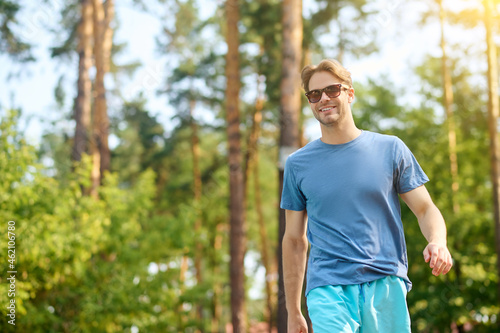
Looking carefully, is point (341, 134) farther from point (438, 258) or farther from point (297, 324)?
point (297, 324)

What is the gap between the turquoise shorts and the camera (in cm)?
251

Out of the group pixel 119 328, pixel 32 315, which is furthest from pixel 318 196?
pixel 119 328

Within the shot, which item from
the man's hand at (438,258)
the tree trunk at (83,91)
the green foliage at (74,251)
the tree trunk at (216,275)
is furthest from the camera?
the tree trunk at (216,275)

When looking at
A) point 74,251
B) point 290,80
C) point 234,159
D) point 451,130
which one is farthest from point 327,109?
point 451,130

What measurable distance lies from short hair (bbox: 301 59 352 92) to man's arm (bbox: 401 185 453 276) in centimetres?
66

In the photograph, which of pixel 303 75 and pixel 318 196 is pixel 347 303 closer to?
pixel 318 196

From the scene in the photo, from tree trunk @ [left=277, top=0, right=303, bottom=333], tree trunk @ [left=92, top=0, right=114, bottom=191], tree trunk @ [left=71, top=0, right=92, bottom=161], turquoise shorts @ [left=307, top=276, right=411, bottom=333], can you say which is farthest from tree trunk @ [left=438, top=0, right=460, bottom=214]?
turquoise shorts @ [left=307, top=276, right=411, bottom=333]

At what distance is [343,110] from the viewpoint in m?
2.83

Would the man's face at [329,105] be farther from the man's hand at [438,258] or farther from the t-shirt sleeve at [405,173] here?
the man's hand at [438,258]

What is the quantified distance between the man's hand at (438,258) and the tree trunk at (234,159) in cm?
1205

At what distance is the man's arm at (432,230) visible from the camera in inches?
94.3

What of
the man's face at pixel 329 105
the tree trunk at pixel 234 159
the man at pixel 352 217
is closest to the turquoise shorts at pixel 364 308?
the man at pixel 352 217

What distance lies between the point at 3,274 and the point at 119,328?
389 cm

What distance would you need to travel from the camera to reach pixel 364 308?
99.7 inches
